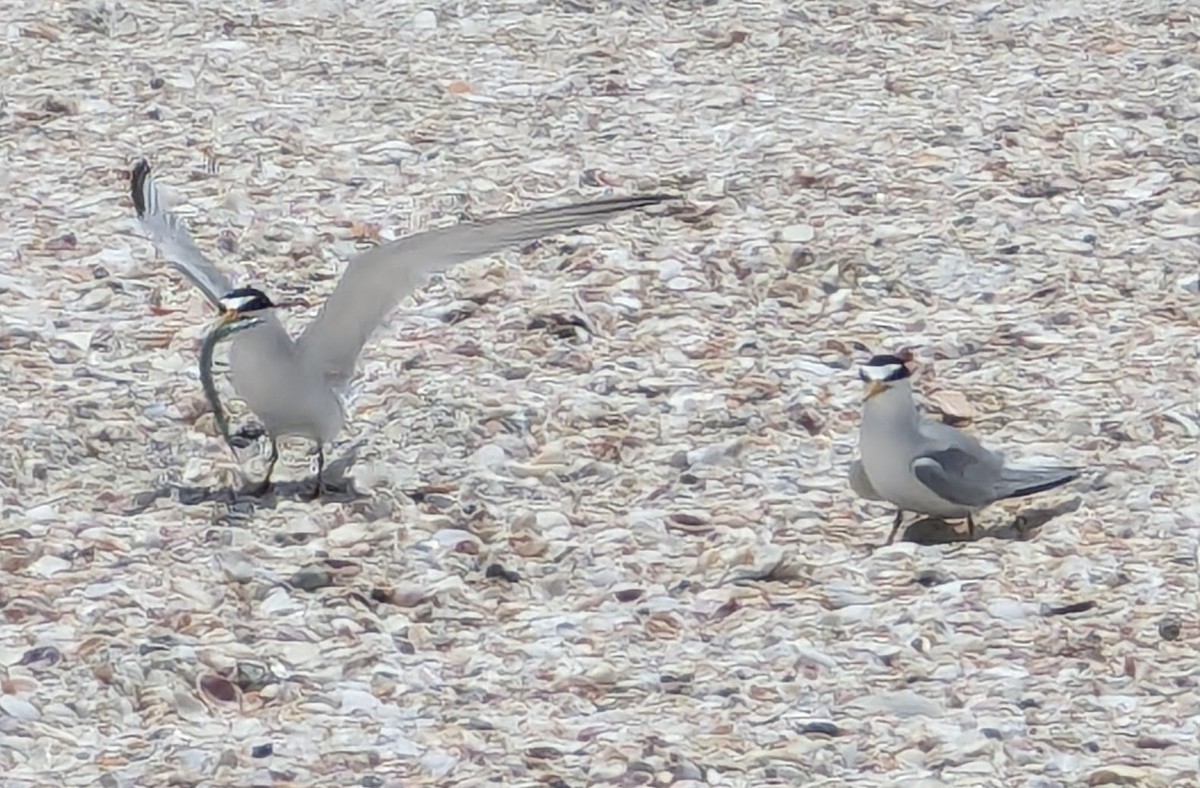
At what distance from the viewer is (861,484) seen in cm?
626

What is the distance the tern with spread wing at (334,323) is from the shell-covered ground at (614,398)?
261 mm

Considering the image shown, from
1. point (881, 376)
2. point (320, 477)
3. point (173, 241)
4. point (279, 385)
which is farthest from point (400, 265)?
point (881, 376)

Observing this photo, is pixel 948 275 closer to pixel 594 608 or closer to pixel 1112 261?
pixel 1112 261

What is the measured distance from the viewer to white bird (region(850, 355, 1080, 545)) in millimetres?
5980

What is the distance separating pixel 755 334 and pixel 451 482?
1431 millimetres

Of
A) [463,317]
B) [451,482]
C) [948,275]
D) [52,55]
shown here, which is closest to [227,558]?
[451,482]

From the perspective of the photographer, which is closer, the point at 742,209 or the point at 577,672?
the point at 577,672

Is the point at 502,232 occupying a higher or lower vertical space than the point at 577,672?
higher

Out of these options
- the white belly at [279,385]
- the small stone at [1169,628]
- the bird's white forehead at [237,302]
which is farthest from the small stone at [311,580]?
the small stone at [1169,628]

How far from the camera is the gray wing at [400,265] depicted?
19.7ft

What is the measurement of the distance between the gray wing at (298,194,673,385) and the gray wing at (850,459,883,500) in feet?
2.88

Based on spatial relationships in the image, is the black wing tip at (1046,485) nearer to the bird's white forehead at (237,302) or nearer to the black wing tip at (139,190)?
the bird's white forehead at (237,302)

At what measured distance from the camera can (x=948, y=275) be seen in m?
7.99

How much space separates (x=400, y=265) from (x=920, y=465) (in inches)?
54.7
